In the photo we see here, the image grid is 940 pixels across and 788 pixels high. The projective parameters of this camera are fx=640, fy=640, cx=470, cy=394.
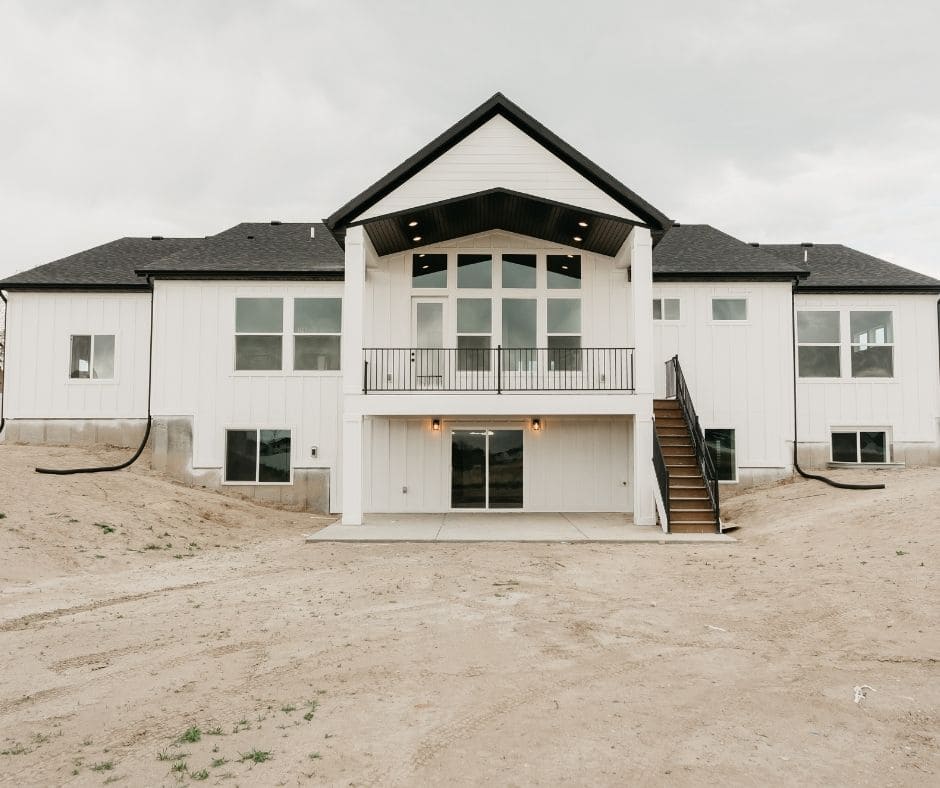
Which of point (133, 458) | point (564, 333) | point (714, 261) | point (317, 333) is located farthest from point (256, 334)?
point (714, 261)

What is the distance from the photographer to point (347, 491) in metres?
13.6

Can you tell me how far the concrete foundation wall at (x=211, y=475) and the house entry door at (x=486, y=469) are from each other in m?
3.38

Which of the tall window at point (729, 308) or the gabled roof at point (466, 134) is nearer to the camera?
the gabled roof at point (466, 134)

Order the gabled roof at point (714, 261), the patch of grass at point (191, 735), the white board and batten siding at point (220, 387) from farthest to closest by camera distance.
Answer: the gabled roof at point (714, 261), the white board and batten siding at point (220, 387), the patch of grass at point (191, 735)

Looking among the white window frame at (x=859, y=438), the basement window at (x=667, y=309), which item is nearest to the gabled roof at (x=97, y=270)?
the basement window at (x=667, y=309)

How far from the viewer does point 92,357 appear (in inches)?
669

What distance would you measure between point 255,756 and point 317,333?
13.6 metres

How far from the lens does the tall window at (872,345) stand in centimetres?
1709

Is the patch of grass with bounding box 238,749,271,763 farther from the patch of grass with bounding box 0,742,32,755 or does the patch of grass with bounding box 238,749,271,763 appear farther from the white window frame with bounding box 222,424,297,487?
the white window frame with bounding box 222,424,297,487

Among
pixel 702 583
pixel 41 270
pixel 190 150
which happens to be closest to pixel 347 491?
pixel 702 583

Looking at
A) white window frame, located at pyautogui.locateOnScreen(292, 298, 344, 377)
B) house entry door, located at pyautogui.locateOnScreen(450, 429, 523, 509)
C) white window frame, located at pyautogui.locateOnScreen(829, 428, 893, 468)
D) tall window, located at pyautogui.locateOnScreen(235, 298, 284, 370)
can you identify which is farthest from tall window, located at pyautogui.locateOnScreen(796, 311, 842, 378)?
tall window, located at pyautogui.locateOnScreen(235, 298, 284, 370)

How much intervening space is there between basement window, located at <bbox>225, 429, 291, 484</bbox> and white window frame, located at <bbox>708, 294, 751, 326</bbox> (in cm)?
1144

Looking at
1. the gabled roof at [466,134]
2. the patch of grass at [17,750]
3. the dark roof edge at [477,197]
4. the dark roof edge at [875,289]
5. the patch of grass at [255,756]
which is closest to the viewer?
the patch of grass at [255,756]

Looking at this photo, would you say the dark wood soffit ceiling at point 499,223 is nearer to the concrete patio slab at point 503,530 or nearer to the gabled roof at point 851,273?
the gabled roof at point 851,273
